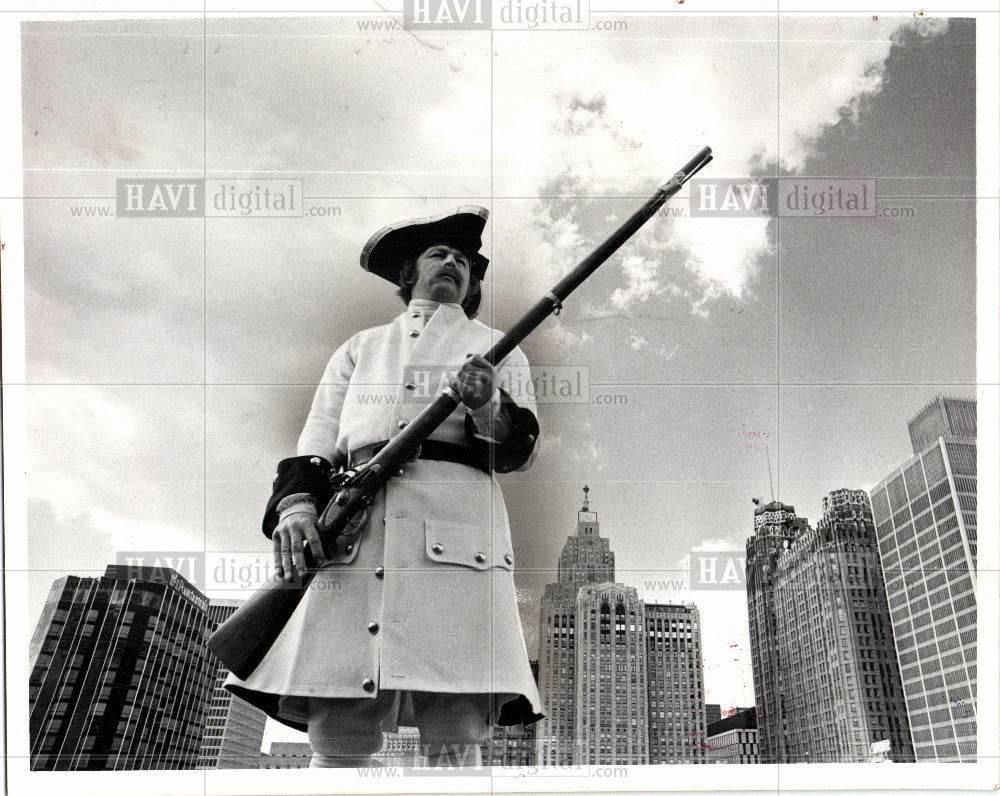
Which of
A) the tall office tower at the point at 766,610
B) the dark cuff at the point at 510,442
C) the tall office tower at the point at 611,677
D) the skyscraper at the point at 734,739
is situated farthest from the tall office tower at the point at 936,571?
the dark cuff at the point at 510,442

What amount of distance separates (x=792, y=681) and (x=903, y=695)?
41 centimetres

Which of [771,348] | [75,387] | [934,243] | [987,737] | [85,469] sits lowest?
[987,737]

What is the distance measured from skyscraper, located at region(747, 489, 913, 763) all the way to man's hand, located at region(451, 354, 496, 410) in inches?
44.8

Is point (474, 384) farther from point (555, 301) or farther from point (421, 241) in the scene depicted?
point (421, 241)

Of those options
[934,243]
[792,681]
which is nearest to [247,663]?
[792,681]

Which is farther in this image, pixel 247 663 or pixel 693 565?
pixel 693 565

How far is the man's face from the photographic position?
357 cm

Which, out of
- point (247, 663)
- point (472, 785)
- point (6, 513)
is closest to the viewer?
point (247, 663)

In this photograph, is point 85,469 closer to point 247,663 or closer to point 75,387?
point 75,387

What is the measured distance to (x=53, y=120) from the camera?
3857 millimetres

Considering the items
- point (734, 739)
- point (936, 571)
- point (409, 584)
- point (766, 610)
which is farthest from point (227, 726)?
point (936, 571)

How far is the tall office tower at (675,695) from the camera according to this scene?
359cm

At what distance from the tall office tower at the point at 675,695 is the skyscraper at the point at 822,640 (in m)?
0.21

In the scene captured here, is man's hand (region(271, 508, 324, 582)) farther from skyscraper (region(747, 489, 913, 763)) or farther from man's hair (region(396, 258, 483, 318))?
skyscraper (region(747, 489, 913, 763))
